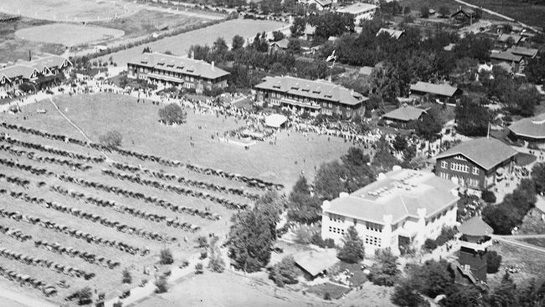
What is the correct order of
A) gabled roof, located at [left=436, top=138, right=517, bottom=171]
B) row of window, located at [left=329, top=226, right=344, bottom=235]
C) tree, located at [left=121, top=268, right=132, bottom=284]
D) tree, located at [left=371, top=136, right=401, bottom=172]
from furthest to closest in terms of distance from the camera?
tree, located at [left=371, top=136, right=401, bottom=172] < gabled roof, located at [left=436, top=138, right=517, bottom=171] < row of window, located at [left=329, top=226, right=344, bottom=235] < tree, located at [left=121, top=268, right=132, bottom=284]

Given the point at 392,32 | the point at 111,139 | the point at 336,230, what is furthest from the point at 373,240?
the point at 392,32

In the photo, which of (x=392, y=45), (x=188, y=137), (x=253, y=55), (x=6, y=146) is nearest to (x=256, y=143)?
(x=188, y=137)

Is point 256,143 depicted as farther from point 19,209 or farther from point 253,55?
point 253,55

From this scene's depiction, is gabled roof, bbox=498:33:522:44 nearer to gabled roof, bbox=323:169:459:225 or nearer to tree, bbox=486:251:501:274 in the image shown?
gabled roof, bbox=323:169:459:225

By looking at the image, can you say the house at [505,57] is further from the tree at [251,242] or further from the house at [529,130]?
the tree at [251,242]

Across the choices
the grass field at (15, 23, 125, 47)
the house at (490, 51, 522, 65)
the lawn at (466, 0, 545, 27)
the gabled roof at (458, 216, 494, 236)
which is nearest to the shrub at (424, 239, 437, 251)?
the gabled roof at (458, 216, 494, 236)

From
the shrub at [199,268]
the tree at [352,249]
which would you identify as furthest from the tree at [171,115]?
the tree at [352,249]

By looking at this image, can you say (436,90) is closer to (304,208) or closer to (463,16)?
(304,208)
